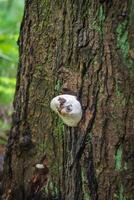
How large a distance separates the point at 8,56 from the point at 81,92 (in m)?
3.79

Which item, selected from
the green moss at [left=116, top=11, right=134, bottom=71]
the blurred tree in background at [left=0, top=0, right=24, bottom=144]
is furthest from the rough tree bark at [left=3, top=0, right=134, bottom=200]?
the blurred tree in background at [left=0, top=0, right=24, bottom=144]

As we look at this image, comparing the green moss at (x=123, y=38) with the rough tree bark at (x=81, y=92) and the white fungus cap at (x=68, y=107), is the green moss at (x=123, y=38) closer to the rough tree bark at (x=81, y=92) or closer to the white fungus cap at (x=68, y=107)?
the rough tree bark at (x=81, y=92)

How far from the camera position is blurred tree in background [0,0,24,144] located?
541cm

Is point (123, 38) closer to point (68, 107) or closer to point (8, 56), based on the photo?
point (68, 107)

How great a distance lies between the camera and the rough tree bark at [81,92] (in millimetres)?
2043

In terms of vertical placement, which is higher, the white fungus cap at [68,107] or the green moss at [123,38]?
the green moss at [123,38]

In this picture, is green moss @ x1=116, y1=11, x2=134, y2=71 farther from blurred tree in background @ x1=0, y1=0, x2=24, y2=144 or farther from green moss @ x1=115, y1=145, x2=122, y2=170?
blurred tree in background @ x1=0, y1=0, x2=24, y2=144

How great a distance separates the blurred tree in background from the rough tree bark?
2085mm

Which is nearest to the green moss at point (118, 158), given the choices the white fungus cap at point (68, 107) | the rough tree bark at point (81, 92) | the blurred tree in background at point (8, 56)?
the rough tree bark at point (81, 92)

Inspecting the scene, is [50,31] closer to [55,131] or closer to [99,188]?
[55,131]

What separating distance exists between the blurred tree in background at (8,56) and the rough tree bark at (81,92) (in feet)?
6.84

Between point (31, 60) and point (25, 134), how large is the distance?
45 centimetres

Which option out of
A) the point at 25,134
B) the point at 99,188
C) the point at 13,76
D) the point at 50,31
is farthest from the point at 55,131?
the point at 13,76

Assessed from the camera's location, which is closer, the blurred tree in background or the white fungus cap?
the white fungus cap
